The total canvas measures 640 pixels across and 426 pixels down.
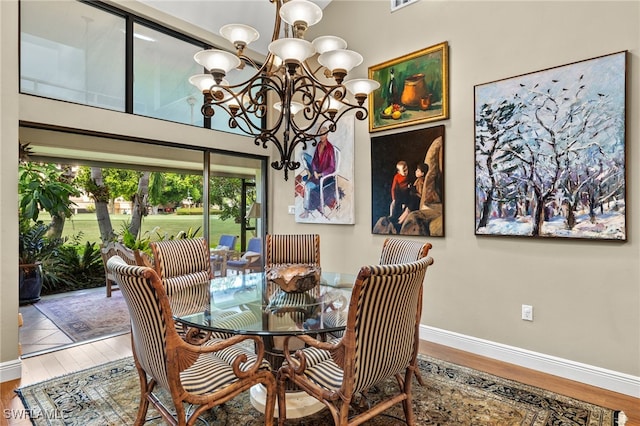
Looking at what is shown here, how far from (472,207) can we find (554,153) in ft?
2.50

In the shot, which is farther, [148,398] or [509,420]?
[509,420]

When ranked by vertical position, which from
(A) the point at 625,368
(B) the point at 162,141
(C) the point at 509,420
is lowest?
(C) the point at 509,420

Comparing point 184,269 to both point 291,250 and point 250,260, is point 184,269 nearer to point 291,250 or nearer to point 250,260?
point 291,250

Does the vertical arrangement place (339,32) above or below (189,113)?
above

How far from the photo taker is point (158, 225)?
4.69m

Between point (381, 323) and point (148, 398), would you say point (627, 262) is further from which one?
point (148, 398)

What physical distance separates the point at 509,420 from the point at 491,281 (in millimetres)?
1234

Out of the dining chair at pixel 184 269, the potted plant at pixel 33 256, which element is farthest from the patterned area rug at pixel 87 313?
the dining chair at pixel 184 269

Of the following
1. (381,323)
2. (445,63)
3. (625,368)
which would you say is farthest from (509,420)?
(445,63)

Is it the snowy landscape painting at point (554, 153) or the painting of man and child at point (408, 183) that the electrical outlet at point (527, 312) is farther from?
the painting of man and child at point (408, 183)

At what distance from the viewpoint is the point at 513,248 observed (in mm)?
2957

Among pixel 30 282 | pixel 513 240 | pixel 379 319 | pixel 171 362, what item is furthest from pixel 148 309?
pixel 30 282

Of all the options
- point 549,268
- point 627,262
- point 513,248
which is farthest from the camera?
point 513,248

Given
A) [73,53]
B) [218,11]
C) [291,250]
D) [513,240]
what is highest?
[218,11]
